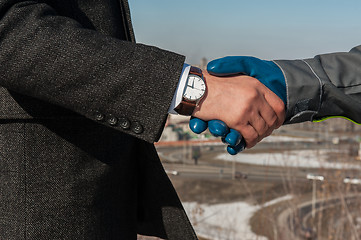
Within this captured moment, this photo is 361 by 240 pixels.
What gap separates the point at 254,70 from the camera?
992 mm

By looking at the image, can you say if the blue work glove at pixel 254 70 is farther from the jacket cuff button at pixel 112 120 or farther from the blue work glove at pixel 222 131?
the jacket cuff button at pixel 112 120

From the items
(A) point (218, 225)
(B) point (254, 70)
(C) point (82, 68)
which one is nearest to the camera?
(C) point (82, 68)

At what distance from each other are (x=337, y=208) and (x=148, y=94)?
13.6 feet

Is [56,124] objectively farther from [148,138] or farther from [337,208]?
[337,208]

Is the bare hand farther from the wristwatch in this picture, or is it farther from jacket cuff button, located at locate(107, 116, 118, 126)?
jacket cuff button, located at locate(107, 116, 118, 126)

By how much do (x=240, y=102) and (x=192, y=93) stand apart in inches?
4.1

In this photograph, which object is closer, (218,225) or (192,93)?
(192,93)

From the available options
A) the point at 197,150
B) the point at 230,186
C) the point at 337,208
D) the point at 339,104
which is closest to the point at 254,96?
the point at 339,104

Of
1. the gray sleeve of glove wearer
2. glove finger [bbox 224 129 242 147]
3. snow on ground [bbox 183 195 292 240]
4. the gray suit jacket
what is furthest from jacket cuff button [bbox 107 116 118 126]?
snow on ground [bbox 183 195 292 240]

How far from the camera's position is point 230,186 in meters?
24.2

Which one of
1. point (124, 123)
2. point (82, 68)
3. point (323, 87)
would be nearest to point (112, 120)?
point (124, 123)

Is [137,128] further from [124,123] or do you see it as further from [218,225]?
[218,225]

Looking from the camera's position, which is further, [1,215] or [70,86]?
[1,215]

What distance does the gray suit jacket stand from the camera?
851 millimetres
